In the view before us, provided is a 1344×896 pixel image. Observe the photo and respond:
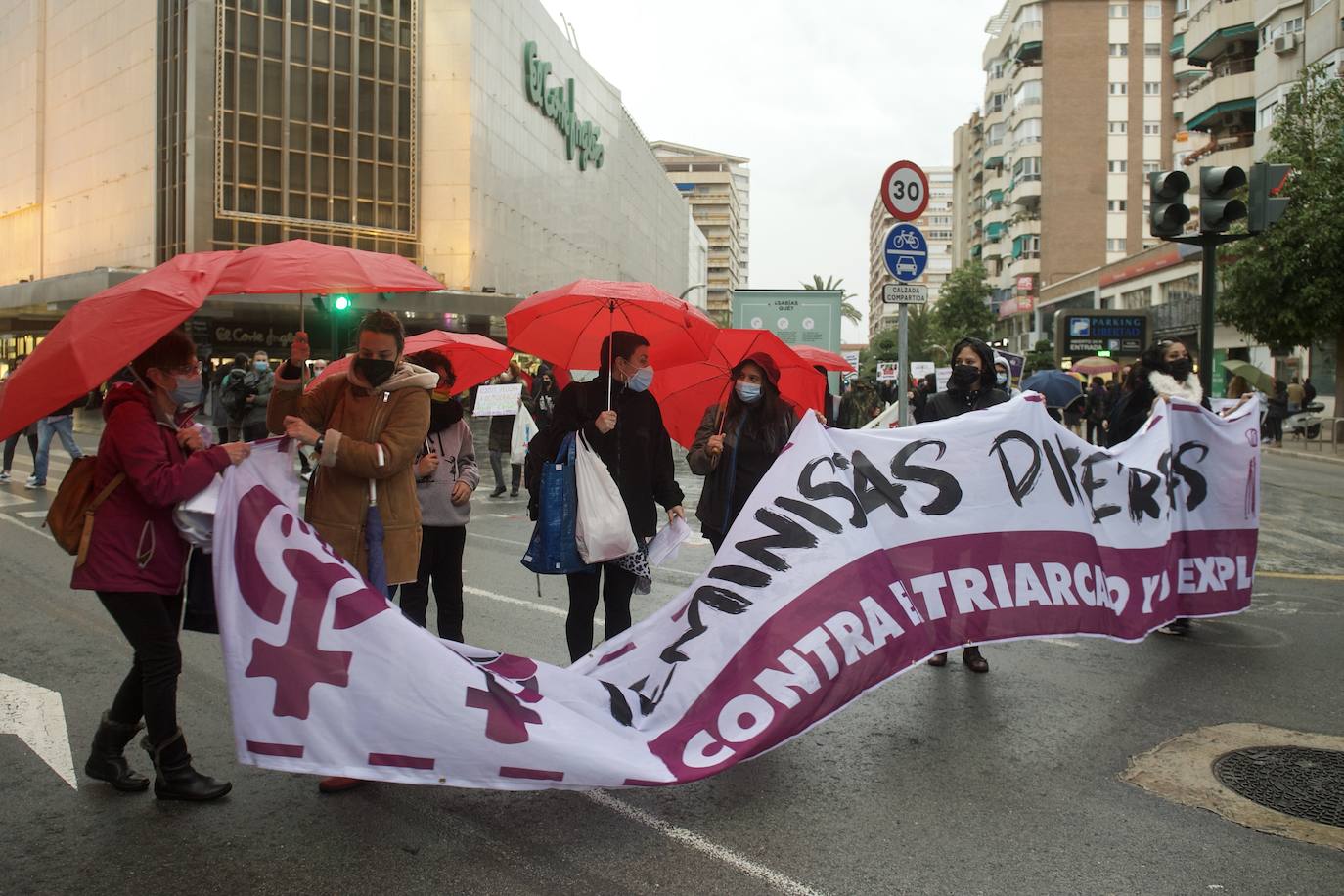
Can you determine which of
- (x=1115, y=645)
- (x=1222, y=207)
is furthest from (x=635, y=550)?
(x=1222, y=207)

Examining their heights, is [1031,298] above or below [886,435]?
above

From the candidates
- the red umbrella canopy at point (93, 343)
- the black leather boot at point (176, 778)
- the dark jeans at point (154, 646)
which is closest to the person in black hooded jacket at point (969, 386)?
the black leather boot at point (176, 778)

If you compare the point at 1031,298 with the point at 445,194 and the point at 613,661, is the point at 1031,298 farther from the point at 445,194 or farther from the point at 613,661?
the point at 613,661

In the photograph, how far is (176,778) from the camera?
4152 mm

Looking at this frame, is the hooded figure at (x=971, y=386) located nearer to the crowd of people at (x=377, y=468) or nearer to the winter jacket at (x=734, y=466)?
the crowd of people at (x=377, y=468)

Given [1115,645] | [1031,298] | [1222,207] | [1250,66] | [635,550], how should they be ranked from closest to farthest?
[635,550]
[1115,645]
[1222,207]
[1250,66]
[1031,298]

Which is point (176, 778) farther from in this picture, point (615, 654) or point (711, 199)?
point (711, 199)

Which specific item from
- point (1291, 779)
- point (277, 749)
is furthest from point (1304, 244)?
point (277, 749)

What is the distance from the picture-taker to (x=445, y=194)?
43250 mm

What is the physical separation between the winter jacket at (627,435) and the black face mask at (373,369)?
3.28ft

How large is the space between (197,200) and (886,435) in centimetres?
3767

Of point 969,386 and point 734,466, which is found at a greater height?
point 969,386

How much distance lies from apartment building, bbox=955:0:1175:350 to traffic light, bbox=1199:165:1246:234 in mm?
68215

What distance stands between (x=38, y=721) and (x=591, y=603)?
2660 mm
